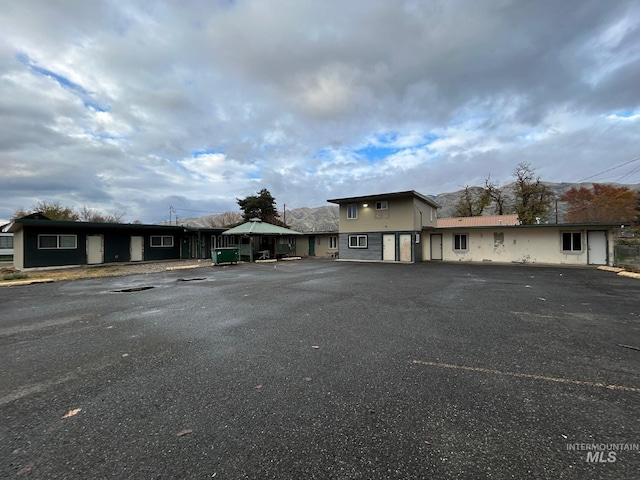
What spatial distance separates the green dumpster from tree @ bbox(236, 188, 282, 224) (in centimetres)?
2113

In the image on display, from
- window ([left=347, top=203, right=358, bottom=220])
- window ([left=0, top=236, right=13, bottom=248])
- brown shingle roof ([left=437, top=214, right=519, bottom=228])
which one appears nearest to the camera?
window ([left=347, top=203, right=358, bottom=220])

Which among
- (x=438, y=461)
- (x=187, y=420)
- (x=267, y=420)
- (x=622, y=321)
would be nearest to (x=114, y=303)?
(x=187, y=420)

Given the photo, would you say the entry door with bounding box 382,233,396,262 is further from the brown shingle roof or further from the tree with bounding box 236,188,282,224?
the tree with bounding box 236,188,282,224

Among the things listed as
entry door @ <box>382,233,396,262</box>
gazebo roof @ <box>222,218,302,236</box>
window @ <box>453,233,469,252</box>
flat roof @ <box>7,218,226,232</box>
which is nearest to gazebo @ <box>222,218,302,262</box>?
gazebo roof @ <box>222,218,302,236</box>

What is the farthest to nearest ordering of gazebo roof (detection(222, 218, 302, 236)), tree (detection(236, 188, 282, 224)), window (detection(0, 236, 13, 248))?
tree (detection(236, 188, 282, 224)) → window (detection(0, 236, 13, 248)) → gazebo roof (detection(222, 218, 302, 236))

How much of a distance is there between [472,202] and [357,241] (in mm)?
22863

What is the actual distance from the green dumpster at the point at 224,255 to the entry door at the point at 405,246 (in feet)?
39.9

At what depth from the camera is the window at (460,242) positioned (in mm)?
21500

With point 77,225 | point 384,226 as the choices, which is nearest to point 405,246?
point 384,226

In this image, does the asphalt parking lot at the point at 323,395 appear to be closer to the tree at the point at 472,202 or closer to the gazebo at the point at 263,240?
the gazebo at the point at 263,240

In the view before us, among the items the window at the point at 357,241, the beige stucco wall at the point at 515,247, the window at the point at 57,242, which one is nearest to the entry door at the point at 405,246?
the beige stucco wall at the point at 515,247

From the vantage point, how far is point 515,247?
19797mm

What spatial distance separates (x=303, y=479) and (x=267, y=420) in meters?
0.73

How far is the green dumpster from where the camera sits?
63.3 ft
